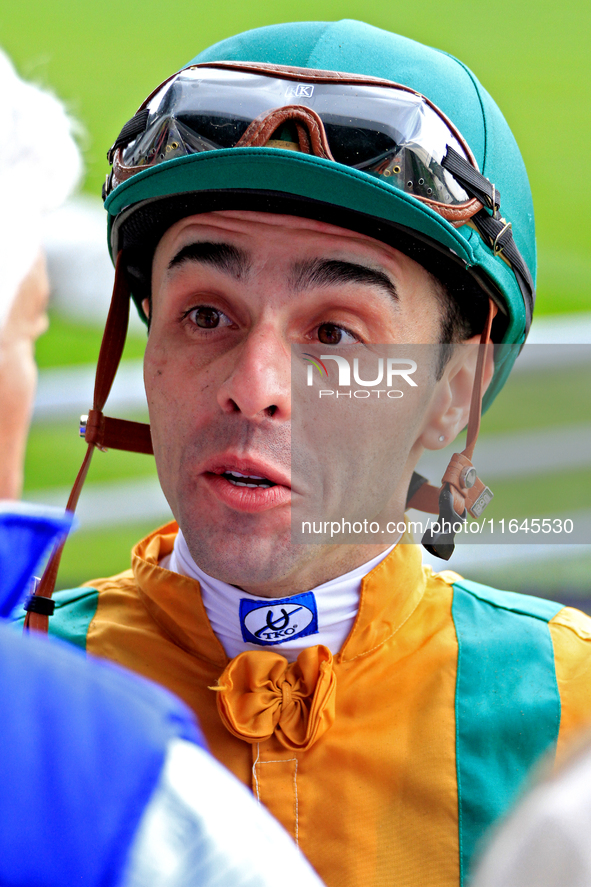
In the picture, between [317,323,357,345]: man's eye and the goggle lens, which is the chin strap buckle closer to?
[317,323,357,345]: man's eye

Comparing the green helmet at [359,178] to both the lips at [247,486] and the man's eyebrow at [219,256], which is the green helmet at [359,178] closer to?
the man's eyebrow at [219,256]

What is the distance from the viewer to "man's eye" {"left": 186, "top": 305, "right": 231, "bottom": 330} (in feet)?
4.25

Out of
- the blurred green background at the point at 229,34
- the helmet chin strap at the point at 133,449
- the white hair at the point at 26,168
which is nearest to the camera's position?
the helmet chin strap at the point at 133,449

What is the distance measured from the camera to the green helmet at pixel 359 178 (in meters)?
1.21

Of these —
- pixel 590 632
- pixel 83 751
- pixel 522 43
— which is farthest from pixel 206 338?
pixel 522 43

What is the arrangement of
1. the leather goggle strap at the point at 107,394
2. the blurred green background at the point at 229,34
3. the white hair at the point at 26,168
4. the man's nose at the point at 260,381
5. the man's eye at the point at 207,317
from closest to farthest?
the man's nose at the point at 260,381
the man's eye at the point at 207,317
the leather goggle strap at the point at 107,394
the white hair at the point at 26,168
the blurred green background at the point at 229,34

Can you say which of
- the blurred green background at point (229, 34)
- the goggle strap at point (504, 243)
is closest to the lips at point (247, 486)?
the goggle strap at point (504, 243)

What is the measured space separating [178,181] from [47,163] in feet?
2.57

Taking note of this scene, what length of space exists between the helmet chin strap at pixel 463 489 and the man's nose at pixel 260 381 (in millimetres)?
350

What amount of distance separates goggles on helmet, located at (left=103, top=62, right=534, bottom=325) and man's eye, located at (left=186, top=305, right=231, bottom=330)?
23cm

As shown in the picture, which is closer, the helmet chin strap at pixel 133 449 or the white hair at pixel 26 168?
the helmet chin strap at pixel 133 449

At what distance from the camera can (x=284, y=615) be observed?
1308mm

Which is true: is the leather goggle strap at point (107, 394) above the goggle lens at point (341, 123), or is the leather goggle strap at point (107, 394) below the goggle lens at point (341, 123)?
below

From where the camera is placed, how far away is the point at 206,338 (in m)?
1.29
